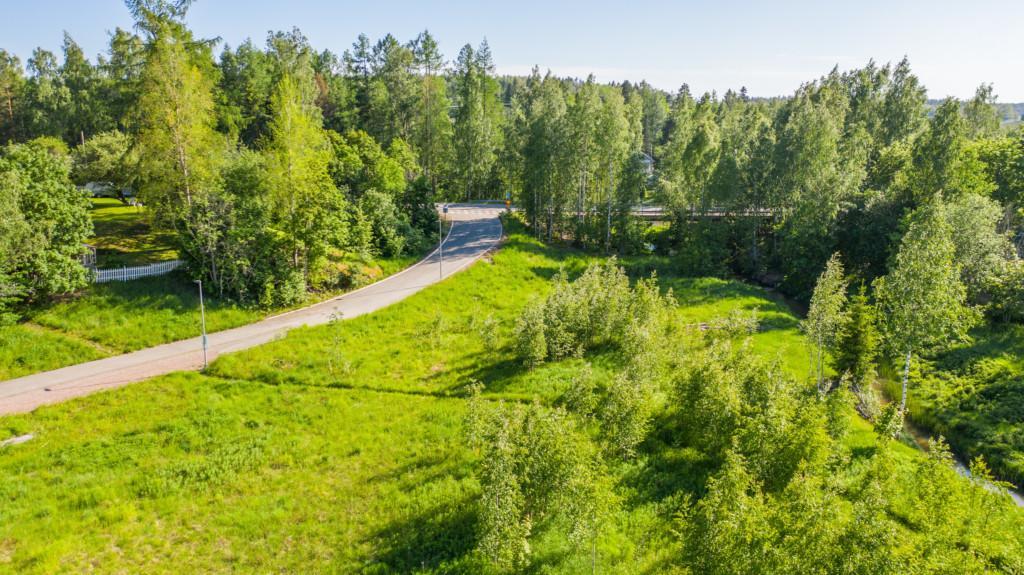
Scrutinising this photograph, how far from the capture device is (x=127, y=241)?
1827 inches

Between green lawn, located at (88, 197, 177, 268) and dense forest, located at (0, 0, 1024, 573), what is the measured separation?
481cm

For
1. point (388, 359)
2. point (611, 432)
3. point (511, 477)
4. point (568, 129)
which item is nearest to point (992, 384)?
point (611, 432)

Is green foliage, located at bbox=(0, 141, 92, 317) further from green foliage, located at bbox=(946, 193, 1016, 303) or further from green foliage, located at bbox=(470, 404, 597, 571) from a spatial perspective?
green foliage, located at bbox=(946, 193, 1016, 303)

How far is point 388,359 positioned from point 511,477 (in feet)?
60.1

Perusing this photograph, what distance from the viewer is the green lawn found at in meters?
41.8

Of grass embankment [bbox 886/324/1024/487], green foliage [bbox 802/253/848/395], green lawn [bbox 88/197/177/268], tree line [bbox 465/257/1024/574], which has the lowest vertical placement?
grass embankment [bbox 886/324/1024/487]

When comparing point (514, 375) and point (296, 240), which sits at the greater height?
point (296, 240)

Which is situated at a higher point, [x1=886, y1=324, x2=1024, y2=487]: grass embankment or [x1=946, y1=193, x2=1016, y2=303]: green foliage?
[x1=946, y1=193, x2=1016, y2=303]: green foliage

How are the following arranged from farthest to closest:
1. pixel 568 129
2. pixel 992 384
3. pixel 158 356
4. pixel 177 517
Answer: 1. pixel 568 129
2. pixel 992 384
3. pixel 158 356
4. pixel 177 517

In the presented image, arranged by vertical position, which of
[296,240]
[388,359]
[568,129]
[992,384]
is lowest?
[992,384]

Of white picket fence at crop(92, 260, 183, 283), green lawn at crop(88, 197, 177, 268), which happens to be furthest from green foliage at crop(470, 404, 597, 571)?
green lawn at crop(88, 197, 177, 268)

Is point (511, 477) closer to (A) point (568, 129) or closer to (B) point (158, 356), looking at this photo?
(B) point (158, 356)

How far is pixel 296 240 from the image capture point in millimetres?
40938

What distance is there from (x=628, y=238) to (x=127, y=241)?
48.4 m
